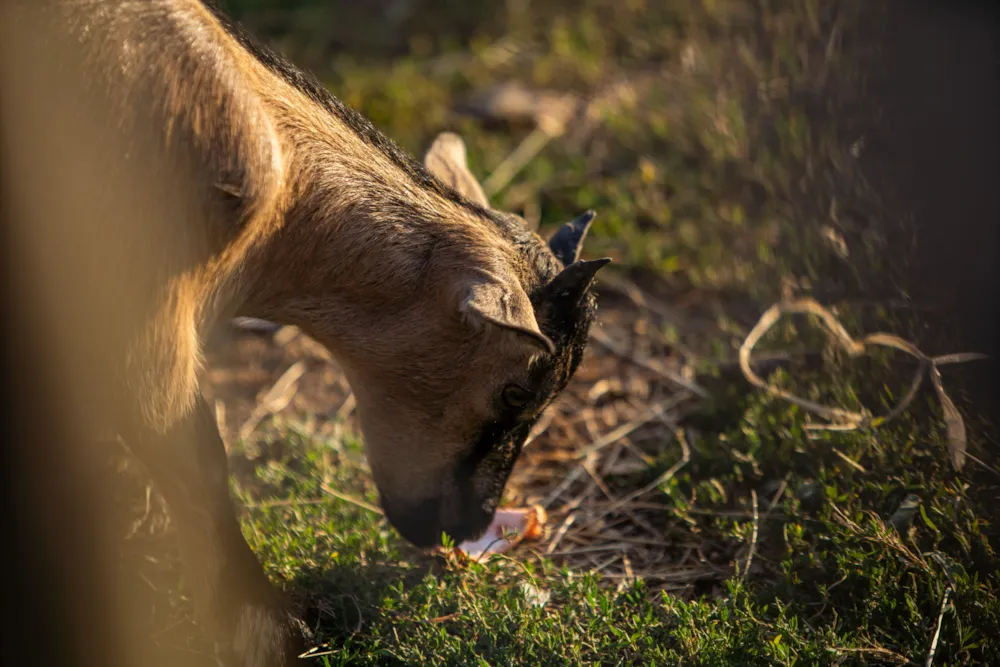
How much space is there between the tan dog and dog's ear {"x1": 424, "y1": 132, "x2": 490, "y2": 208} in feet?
0.82

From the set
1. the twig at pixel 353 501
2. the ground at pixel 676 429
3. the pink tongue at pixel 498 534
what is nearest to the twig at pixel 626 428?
the ground at pixel 676 429

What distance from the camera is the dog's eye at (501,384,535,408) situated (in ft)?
10.9

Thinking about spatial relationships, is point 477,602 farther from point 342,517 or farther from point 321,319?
point 321,319

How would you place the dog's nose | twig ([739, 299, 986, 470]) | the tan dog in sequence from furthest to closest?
the dog's nose
twig ([739, 299, 986, 470])
the tan dog

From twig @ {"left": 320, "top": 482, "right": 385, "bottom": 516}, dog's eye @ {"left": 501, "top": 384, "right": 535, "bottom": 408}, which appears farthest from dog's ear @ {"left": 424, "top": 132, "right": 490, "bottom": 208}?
twig @ {"left": 320, "top": 482, "right": 385, "bottom": 516}

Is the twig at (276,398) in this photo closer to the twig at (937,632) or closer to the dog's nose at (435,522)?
the dog's nose at (435,522)

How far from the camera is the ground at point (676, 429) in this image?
329cm

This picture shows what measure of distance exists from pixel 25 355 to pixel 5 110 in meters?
0.65

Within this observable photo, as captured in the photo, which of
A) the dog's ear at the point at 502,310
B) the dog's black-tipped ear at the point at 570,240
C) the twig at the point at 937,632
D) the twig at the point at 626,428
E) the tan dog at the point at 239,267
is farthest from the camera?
the twig at the point at 626,428

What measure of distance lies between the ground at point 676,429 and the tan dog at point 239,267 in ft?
1.40

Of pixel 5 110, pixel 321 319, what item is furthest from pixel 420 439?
pixel 5 110

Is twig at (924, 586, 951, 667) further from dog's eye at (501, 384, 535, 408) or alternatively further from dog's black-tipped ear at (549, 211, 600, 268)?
dog's black-tipped ear at (549, 211, 600, 268)

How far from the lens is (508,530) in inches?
147

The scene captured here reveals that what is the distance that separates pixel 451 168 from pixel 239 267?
1.12 m
